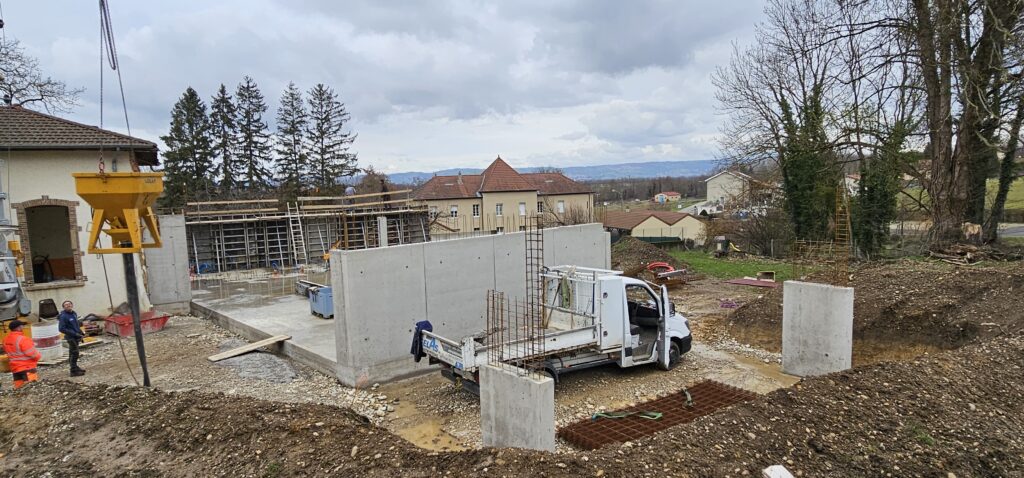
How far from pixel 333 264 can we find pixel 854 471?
737 cm

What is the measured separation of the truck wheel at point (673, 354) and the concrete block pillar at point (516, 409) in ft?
16.1

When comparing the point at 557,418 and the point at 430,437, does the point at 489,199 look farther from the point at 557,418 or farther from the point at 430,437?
the point at 430,437

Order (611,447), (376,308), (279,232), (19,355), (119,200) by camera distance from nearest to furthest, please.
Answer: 1. (611,447)
2. (119,200)
3. (19,355)
4. (376,308)
5. (279,232)

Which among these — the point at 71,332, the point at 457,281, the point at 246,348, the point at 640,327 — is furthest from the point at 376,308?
the point at 71,332

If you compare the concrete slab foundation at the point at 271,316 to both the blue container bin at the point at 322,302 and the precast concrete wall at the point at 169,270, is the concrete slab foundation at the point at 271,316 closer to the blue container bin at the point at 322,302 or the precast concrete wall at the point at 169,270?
the blue container bin at the point at 322,302

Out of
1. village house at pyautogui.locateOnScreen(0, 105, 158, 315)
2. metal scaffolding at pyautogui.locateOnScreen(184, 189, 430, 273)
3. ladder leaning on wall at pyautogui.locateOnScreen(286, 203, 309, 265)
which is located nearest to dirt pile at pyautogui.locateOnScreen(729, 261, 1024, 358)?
village house at pyautogui.locateOnScreen(0, 105, 158, 315)

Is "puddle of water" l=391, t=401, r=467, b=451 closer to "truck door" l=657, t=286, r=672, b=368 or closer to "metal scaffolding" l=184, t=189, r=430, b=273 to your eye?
"truck door" l=657, t=286, r=672, b=368

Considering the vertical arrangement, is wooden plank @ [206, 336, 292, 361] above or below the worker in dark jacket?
below

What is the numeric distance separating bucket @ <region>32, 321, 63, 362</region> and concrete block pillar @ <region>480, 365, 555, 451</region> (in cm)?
993

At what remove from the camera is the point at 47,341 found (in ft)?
35.2

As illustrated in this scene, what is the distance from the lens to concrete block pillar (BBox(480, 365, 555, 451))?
5367 millimetres

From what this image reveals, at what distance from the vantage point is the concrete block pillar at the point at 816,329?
29.2 ft

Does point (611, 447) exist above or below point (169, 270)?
below

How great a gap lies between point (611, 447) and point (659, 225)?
38.9 m
